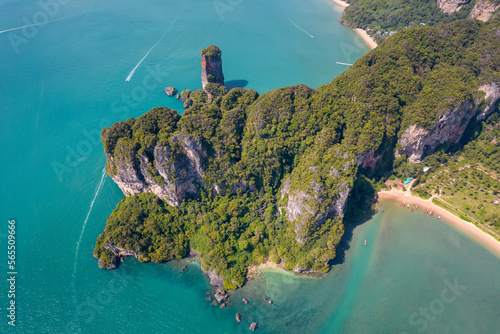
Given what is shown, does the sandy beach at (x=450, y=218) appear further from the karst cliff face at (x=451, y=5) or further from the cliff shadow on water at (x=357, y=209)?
the karst cliff face at (x=451, y=5)

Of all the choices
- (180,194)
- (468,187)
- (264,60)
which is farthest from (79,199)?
(468,187)

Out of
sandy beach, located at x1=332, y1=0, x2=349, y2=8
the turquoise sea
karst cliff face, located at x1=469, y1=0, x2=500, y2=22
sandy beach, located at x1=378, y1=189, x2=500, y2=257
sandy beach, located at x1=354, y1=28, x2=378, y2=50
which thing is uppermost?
karst cliff face, located at x1=469, y1=0, x2=500, y2=22

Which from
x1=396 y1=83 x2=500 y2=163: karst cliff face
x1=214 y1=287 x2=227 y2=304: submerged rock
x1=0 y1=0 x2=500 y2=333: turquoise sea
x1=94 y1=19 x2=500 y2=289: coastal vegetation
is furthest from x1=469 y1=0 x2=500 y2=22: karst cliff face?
x1=214 y1=287 x2=227 y2=304: submerged rock

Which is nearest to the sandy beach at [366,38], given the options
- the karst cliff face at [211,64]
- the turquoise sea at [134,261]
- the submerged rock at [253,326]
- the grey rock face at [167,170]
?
the turquoise sea at [134,261]

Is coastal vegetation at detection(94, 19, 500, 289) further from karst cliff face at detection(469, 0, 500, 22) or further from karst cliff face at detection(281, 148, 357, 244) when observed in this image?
karst cliff face at detection(469, 0, 500, 22)

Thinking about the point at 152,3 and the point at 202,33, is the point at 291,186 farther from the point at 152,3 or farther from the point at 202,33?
the point at 152,3

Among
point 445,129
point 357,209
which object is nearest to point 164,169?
point 357,209
